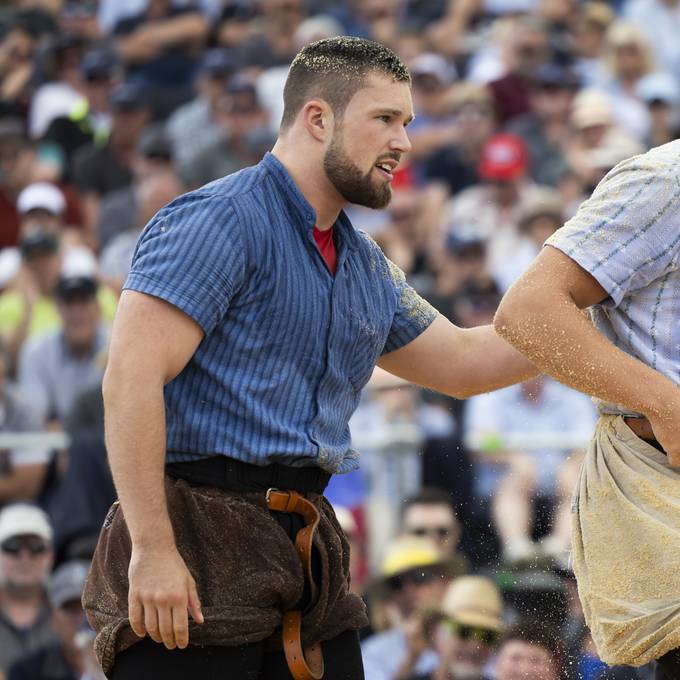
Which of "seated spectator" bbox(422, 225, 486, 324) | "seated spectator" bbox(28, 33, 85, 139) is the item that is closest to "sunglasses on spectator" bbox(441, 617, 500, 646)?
"seated spectator" bbox(422, 225, 486, 324)

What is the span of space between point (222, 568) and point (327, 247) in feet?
2.67

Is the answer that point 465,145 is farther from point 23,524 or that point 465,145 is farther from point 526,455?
point 23,524

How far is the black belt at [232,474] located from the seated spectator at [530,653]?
4.62 feet

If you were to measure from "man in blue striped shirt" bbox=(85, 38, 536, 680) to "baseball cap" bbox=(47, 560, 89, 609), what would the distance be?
3616 millimetres

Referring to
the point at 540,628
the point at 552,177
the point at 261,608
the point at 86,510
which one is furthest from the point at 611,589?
the point at 552,177

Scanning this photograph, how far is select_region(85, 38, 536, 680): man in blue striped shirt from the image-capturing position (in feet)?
11.2

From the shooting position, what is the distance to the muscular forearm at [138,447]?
3.37 m

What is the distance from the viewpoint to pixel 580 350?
336 centimetres

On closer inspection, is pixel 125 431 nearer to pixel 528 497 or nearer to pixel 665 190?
pixel 665 190

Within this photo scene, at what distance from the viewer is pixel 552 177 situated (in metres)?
10.2

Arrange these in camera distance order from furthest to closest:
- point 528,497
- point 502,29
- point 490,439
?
point 502,29, point 490,439, point 528,497

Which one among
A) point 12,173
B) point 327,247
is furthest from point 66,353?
point 327,247

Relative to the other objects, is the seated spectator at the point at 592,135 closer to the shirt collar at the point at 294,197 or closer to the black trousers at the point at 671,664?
the shirt collar at the point at 294,197

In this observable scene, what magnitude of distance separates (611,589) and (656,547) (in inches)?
5.9
